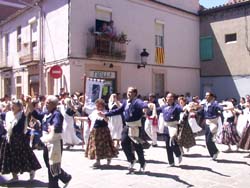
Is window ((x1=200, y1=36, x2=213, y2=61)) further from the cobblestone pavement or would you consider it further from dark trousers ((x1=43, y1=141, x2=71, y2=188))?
dark trousers ((x1=43, y1=141, x2=71, y2=188))

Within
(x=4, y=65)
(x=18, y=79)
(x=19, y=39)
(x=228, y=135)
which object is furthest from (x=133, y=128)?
(x=4, y=65)

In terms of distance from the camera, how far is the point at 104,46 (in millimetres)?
16797

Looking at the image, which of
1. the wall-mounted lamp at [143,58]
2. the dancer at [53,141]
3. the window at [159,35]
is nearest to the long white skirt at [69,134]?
the dancer at [53,141]

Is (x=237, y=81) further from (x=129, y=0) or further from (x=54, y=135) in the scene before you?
(x=54, y=135)

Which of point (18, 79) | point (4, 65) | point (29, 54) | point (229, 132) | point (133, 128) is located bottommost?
point (229, 132)

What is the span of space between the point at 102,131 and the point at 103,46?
9.03 m

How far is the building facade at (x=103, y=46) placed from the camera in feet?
53.7

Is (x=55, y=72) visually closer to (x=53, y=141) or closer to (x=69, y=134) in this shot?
(x=69, y=134)

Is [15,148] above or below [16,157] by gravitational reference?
above

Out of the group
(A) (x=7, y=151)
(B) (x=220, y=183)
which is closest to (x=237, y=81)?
(B) (x=220, y=183)

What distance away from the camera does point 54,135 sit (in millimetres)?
5785

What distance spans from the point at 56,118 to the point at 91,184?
1722mm

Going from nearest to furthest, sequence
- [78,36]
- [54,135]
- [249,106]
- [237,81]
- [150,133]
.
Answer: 1. [54,135]
2. [249,106]
3. [150,133]
4. [78,36]
5. [237,81]

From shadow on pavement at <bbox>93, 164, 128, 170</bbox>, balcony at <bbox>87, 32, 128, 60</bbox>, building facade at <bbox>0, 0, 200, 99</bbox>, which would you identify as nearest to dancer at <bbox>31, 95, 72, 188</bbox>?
shadow on pavement at <bbox>93, 164, 128, 170</bbox>
